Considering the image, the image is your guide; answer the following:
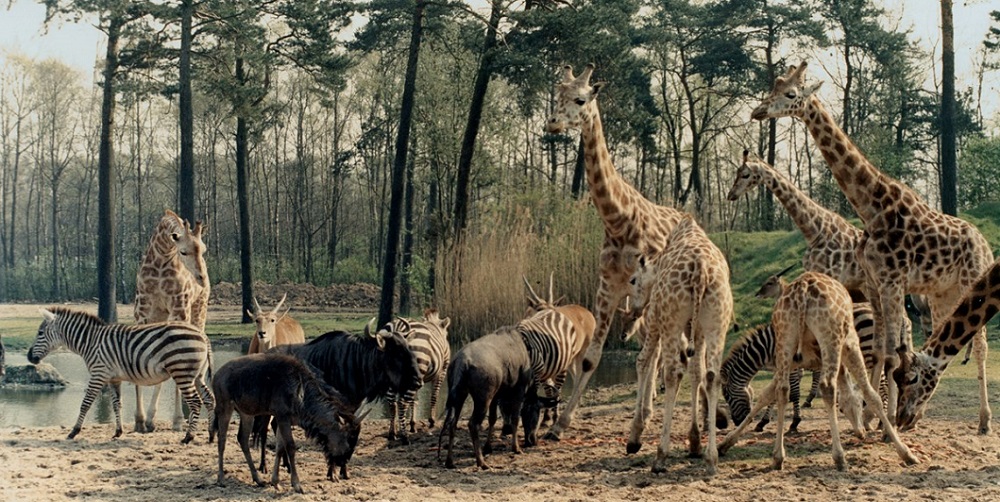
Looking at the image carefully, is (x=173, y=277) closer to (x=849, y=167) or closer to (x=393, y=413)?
(x=393, y=413)

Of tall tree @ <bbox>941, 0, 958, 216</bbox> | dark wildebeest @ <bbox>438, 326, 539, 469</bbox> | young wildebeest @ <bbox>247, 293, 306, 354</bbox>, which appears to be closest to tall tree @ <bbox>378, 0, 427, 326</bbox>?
young wildebeest @ <bbox>247, 293, 306, 354</bbox>

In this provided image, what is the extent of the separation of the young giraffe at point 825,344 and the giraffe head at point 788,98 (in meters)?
2.30

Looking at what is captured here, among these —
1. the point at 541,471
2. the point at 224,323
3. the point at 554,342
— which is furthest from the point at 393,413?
the point at 224,323

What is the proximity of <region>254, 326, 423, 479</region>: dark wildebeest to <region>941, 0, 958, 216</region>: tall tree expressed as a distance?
49.1ft

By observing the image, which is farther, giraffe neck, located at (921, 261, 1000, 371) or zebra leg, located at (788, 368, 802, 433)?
zebra leg, located at (788, 368, 802, 433)

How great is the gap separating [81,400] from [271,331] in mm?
5129

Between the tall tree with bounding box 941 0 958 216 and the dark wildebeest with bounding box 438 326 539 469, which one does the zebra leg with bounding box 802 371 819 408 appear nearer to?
the dark wildebeest with bounding box 438 326 539 469

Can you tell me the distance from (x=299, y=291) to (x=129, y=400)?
23.1 meters

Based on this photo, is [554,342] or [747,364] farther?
[747,364]

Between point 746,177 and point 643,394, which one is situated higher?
point 746,177

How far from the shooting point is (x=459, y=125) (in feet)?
105

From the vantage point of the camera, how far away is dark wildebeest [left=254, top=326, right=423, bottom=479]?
9.06 m

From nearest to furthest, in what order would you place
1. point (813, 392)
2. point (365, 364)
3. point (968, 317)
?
point (968, 317), point (365, 364), point (813, 392)

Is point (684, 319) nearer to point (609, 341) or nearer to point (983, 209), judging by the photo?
point (609, 341)
